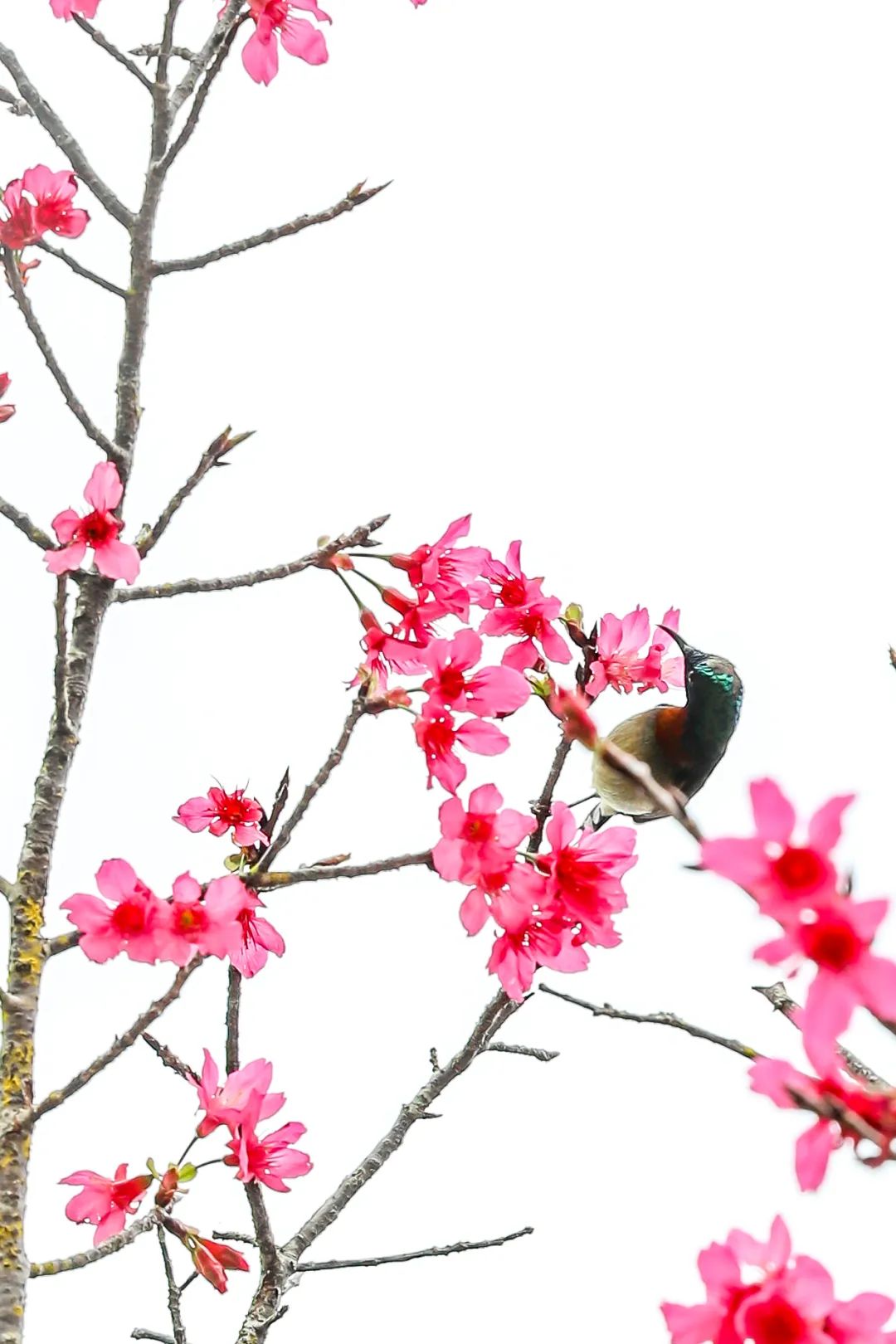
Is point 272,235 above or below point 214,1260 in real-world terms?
above

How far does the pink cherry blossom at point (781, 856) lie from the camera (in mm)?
524

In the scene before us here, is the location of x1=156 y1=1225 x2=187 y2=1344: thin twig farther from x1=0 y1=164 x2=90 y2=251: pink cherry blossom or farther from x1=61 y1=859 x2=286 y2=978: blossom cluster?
x1=0 y1=164 x2=90 y2=251: pink cherry blossom

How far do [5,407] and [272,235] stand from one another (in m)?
0.29

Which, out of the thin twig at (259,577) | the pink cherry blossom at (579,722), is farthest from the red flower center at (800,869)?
the thin twig at (259,577)

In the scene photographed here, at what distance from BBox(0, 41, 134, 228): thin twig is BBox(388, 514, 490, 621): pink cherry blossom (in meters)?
0.40

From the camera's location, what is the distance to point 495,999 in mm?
1099

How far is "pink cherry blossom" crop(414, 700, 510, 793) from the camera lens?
1.02 meters

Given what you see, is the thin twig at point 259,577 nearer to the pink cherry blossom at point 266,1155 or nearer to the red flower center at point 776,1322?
the pink cherry blossom at point 266,1155

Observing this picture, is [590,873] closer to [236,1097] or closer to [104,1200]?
[236,1097]

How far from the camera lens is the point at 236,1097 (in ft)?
3.31

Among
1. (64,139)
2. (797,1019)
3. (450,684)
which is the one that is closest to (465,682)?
(450,684)

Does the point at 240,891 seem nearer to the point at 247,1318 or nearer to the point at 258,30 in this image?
the point at 247,1318

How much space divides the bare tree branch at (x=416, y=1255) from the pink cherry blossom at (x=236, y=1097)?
0.16 meters

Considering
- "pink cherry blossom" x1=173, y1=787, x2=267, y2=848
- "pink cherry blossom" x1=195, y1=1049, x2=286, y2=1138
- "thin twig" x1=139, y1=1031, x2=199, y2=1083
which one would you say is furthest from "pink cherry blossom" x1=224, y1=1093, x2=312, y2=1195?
"pink cherry blossom" x1=173, y1=787, x2=267, y2=848
